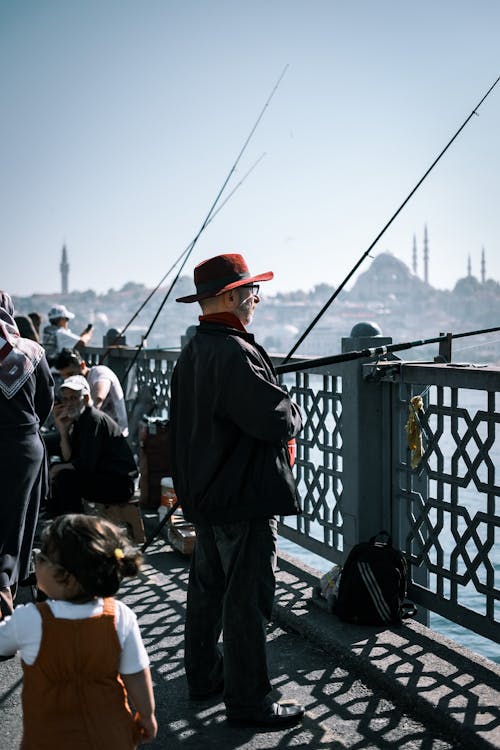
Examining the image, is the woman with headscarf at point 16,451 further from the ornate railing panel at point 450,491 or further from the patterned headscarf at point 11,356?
the ornate railing panel at point 450,491

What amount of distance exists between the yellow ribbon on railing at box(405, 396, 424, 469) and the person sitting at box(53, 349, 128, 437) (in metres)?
3.02

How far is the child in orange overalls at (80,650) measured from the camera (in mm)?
2367

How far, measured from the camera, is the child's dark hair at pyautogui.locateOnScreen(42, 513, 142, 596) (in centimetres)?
244

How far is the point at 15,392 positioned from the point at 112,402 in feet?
8.66

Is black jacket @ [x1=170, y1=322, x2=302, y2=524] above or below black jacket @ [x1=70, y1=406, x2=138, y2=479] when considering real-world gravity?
above

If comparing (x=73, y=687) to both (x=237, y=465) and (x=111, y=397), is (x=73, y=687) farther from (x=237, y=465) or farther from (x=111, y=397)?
(x=111, y=397)

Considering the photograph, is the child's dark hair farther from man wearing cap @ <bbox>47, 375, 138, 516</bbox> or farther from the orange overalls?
man wearing cap @ <bbox>47, 375, 138, 516</bbox>

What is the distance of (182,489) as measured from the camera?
365cm

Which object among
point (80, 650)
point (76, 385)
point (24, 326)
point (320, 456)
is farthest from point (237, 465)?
point (24, 326)

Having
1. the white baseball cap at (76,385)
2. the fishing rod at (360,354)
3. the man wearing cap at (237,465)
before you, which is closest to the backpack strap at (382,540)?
the fishing rod at (360,354)

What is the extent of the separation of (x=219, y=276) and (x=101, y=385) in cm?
349

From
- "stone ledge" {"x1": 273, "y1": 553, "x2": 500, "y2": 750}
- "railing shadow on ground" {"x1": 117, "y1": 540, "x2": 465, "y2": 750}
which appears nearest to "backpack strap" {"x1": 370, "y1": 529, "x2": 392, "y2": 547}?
"stone ledge" {"x1": 273, "y1": 553, "x2": 500, "y2": 750}

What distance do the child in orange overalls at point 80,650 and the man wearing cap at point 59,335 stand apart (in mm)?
7187

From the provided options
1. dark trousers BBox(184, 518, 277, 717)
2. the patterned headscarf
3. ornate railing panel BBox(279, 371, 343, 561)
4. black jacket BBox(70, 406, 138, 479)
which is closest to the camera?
dark trousers BBox(184, 518, 277, 717)
